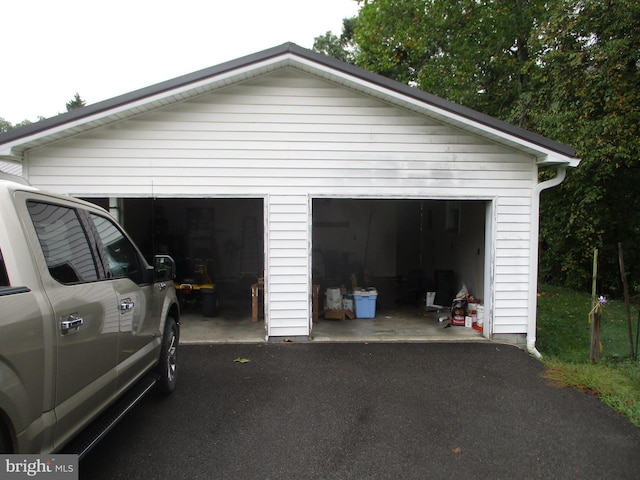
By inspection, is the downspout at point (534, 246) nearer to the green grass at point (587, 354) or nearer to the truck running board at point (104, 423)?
the green grass at point (587, 354)

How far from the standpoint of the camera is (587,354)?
6.16 m

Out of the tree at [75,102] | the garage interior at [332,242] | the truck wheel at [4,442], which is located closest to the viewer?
the truck wheel at [4,442]

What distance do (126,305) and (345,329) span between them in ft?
15.0

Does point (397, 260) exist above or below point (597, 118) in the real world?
below

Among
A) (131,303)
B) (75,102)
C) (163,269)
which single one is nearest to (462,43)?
(163,269)

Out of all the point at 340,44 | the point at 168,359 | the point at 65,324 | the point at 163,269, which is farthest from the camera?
the point at 340,44

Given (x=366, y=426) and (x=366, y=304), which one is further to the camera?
(x=366, y=304)

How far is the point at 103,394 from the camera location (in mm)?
2811

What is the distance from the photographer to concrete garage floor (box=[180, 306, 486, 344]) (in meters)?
6.61

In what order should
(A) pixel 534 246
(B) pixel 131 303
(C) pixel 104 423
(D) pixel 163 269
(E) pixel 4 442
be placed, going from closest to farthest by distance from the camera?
(E) pixel 4 442
(C) pixel 104 423
(B) pixel 131 303
(D) pixel 163 269
(A) pixel 534 246

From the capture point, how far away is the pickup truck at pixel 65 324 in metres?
1.97

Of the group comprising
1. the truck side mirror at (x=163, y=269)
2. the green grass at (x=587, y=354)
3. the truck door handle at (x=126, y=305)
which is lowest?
the green grass at (x=587, y=354)

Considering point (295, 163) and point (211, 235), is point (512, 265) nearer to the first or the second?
point (295, 163)

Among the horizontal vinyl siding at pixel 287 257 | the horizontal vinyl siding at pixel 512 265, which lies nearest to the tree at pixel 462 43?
the horizontal vinyl siding at pixel 512 265
